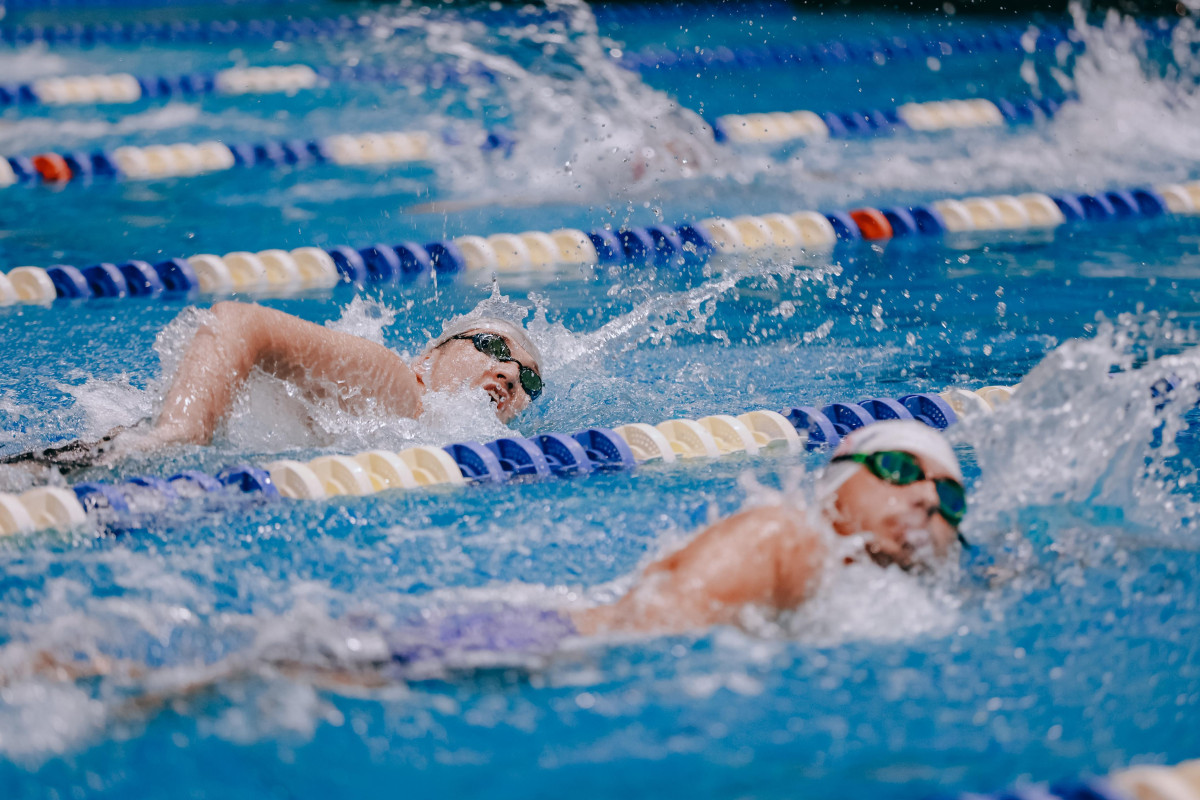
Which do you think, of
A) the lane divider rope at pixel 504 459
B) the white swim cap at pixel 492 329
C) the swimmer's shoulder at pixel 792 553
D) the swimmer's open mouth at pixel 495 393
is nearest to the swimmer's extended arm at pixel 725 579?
the swimmer's shoulder at pixel 792 553

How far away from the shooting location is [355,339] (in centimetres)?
304

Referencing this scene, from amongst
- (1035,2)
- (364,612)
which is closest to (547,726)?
(364,612)

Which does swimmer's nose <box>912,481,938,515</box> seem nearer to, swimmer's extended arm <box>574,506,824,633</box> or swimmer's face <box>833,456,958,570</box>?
swimmer's face <box>833,456,958,570</box>

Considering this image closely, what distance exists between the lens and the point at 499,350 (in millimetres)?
3400

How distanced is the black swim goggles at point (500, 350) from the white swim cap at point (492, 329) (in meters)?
0.02

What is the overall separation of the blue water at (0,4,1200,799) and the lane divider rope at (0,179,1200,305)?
0.15 meters

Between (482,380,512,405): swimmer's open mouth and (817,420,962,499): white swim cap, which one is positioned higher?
(817,420,962,499): white swim cap

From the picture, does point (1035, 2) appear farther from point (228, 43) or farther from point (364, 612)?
point (364, 612)

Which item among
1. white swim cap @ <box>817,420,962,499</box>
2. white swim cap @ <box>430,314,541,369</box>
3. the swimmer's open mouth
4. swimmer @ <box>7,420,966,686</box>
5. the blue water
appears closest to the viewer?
the blue water

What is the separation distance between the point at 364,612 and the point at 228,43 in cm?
843

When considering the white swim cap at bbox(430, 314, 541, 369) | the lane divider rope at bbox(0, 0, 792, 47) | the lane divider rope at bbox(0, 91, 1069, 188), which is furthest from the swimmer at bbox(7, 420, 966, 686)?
the lane divider rope at bbox(0, 0, 792, 47)

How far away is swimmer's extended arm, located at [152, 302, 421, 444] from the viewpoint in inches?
105

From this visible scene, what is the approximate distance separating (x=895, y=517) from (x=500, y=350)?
1.45 m

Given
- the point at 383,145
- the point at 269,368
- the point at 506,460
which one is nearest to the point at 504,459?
the point at 506,460
